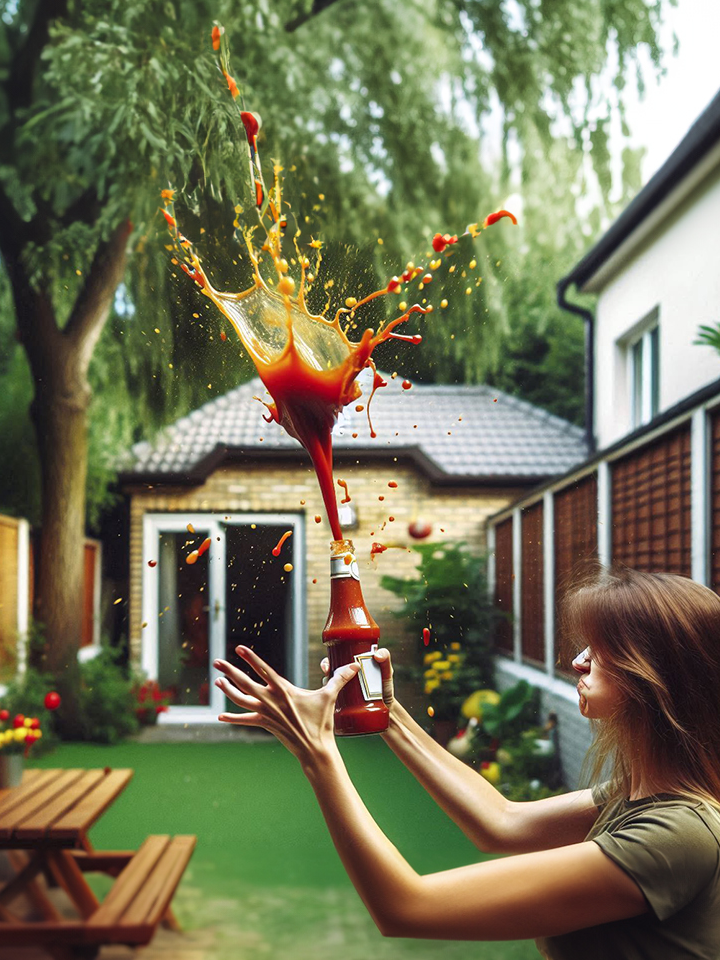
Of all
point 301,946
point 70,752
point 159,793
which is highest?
point 70,752

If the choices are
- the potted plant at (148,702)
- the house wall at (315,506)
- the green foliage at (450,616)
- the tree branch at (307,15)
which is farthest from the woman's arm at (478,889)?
the tree branch at (307,15)

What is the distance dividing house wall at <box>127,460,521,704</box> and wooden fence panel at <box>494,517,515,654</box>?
0.16 metres

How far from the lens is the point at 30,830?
148 centimetres

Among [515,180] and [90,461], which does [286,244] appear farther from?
[515,180]

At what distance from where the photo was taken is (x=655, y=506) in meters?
1.60

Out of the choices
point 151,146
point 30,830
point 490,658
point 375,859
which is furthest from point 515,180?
point 375,859

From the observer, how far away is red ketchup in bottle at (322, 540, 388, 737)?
1.92 ft

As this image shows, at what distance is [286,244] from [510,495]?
0.95 m

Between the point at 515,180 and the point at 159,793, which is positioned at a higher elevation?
the point at 515,180

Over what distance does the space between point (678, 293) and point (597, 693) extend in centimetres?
121

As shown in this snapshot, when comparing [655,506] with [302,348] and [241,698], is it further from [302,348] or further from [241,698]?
[241,698]

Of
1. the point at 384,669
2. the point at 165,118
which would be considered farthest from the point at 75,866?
the point at 165,118

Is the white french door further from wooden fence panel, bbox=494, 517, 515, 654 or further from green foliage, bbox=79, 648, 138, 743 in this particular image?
green foliage, bbox=79, 648, 138, 743

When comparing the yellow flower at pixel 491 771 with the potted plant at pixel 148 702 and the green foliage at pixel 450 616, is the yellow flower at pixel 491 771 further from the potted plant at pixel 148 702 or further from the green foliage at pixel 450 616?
the potted plant at pixel 148 702
